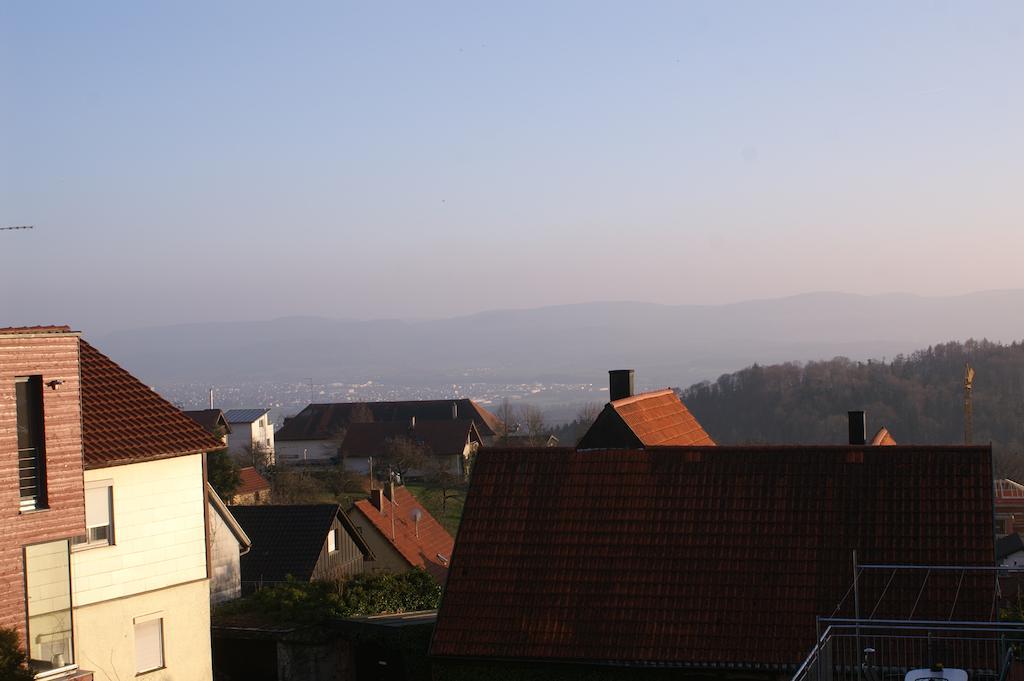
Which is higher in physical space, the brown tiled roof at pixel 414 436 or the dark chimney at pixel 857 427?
the dark chimney at pixel 857 427

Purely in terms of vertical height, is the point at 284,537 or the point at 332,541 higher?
the point at 284,537

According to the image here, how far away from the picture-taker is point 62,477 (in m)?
18.3

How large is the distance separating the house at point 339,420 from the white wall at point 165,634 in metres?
69.8

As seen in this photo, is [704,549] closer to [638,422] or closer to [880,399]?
[638,422]

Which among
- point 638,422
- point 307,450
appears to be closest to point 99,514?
point 638,422

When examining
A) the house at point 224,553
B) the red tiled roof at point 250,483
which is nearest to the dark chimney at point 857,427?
the house at point 224,553

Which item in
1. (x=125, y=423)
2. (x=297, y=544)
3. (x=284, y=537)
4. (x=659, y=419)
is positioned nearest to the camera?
(x=125, y=423)

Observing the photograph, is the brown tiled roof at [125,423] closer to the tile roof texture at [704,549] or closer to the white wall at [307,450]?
the tile roof texture at [704,549]

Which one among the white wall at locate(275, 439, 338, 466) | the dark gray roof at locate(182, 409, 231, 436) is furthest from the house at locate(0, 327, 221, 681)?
the white wall at locate(275, 439, 338, 466)

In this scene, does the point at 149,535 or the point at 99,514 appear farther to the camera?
the point at 149,535

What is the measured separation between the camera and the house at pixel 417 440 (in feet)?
276

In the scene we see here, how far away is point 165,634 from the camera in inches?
831

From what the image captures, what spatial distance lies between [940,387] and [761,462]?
90.4 metres

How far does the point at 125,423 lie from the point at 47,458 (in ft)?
10.7
